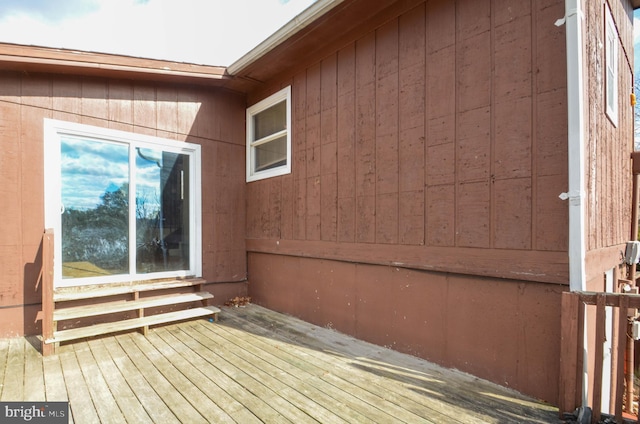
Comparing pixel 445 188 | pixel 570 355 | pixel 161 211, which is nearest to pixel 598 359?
pixel 570 355

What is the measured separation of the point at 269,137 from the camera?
14.0 feet

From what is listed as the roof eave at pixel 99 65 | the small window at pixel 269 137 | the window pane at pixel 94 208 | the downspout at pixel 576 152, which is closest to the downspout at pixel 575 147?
the downspout at pixel 576 152

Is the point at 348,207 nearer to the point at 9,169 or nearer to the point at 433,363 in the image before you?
the point at 433,363

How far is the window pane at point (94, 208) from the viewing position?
329 centimetres

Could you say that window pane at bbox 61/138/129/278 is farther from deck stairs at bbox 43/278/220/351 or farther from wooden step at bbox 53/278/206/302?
deck stairs at bbox 43/278/220/351

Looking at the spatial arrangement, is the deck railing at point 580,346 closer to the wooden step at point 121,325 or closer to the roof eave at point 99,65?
the wooden step at point 121,325

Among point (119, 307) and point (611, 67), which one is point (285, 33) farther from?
point (119, 307)

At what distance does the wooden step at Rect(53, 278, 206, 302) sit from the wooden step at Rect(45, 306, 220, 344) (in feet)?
0.96

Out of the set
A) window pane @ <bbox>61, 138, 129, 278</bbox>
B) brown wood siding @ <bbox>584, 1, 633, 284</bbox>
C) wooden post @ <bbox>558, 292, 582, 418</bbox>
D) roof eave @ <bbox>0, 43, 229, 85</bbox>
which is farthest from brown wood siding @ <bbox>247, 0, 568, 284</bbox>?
window pane @ <bbox>61, 138, 129, 278</bbox>

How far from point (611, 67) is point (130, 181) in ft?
16.4

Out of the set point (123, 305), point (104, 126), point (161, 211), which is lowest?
point (123, 305)

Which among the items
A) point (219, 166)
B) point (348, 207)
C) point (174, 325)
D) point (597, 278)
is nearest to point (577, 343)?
point (597, 278)

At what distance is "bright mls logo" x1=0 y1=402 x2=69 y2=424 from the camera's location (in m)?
1.83

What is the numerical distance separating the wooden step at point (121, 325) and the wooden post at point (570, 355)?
312 cm
